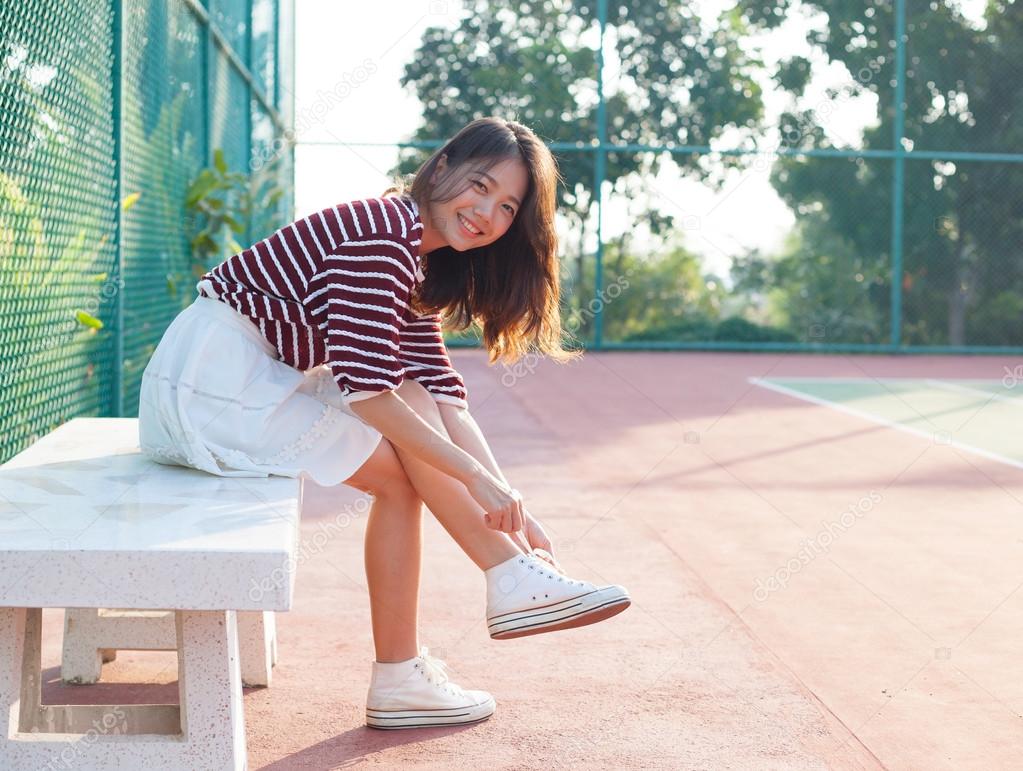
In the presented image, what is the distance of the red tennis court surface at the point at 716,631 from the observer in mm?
2260

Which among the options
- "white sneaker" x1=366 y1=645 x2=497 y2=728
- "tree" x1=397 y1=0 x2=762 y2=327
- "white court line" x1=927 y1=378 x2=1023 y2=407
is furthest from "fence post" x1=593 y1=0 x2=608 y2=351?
"white sneaker" x1=366 y1=645 x2=497 y2=728

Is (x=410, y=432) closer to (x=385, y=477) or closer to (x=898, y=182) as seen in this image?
(x=385, y=477)

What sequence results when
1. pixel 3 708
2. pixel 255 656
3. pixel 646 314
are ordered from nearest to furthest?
1. pixel 3 708
2. pixel 255 656
3. pixel 646 314

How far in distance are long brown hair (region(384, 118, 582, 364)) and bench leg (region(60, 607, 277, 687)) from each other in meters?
0.72

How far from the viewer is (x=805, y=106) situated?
592 inches

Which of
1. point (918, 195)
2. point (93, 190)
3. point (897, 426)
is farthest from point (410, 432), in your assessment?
point (918, 195)

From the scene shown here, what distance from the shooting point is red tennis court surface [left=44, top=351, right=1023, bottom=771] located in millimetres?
2260

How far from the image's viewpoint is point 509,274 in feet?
8.34

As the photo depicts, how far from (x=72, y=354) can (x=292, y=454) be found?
1.74m

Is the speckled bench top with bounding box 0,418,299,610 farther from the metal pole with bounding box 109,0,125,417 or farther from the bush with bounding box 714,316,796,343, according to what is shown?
the bush with bounding box 714,316,796,343

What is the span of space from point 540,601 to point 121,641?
925 mm

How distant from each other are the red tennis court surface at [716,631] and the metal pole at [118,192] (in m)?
0.83

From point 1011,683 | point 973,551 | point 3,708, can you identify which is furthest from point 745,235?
point 3,708

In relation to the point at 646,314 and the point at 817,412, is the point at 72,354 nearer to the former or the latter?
the point at 817,412
